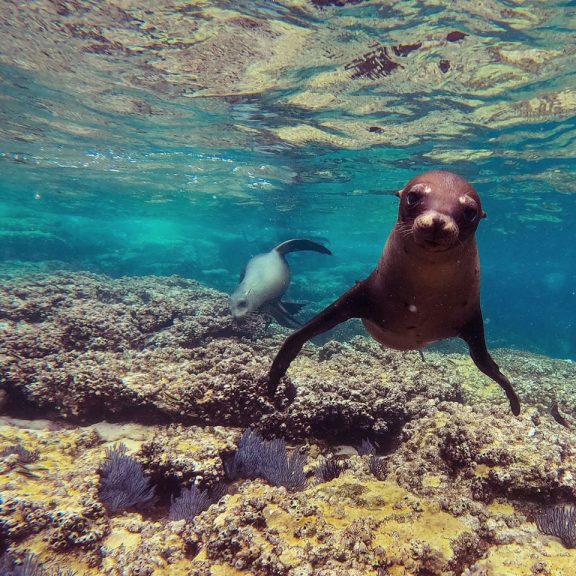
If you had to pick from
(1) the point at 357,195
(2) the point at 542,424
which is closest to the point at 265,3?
(2) the point at 542,424

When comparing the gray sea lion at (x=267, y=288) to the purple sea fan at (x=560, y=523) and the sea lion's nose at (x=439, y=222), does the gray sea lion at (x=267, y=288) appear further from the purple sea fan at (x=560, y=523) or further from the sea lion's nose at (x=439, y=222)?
the sea lion's nose at (x=439, y=222)

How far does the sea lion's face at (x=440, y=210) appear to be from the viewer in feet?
7.36

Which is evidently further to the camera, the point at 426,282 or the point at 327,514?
the point at 327,514

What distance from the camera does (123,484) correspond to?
3773mm

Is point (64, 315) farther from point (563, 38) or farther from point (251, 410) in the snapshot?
point (563, 38)

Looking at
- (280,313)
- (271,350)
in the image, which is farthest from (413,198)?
(280,313)

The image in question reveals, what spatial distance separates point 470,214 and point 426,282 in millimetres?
697

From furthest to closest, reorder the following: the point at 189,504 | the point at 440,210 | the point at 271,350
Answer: the point at 271,350 < the point at 189,504 < the point at 440,210

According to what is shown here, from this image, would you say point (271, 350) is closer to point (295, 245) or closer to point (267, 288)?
point (267, 288)

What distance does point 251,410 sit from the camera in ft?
15.9

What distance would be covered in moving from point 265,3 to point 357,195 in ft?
63.1

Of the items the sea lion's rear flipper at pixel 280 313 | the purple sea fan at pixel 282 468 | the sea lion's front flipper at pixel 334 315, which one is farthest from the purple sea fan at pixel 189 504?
the sea lion's rear flipper at pixel 280 313

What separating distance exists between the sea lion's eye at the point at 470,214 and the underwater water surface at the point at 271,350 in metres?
2.34

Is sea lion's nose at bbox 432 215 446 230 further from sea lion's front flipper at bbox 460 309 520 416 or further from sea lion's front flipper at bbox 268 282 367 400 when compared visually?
sea lion's front flipper at bbox 460 309 520 416
